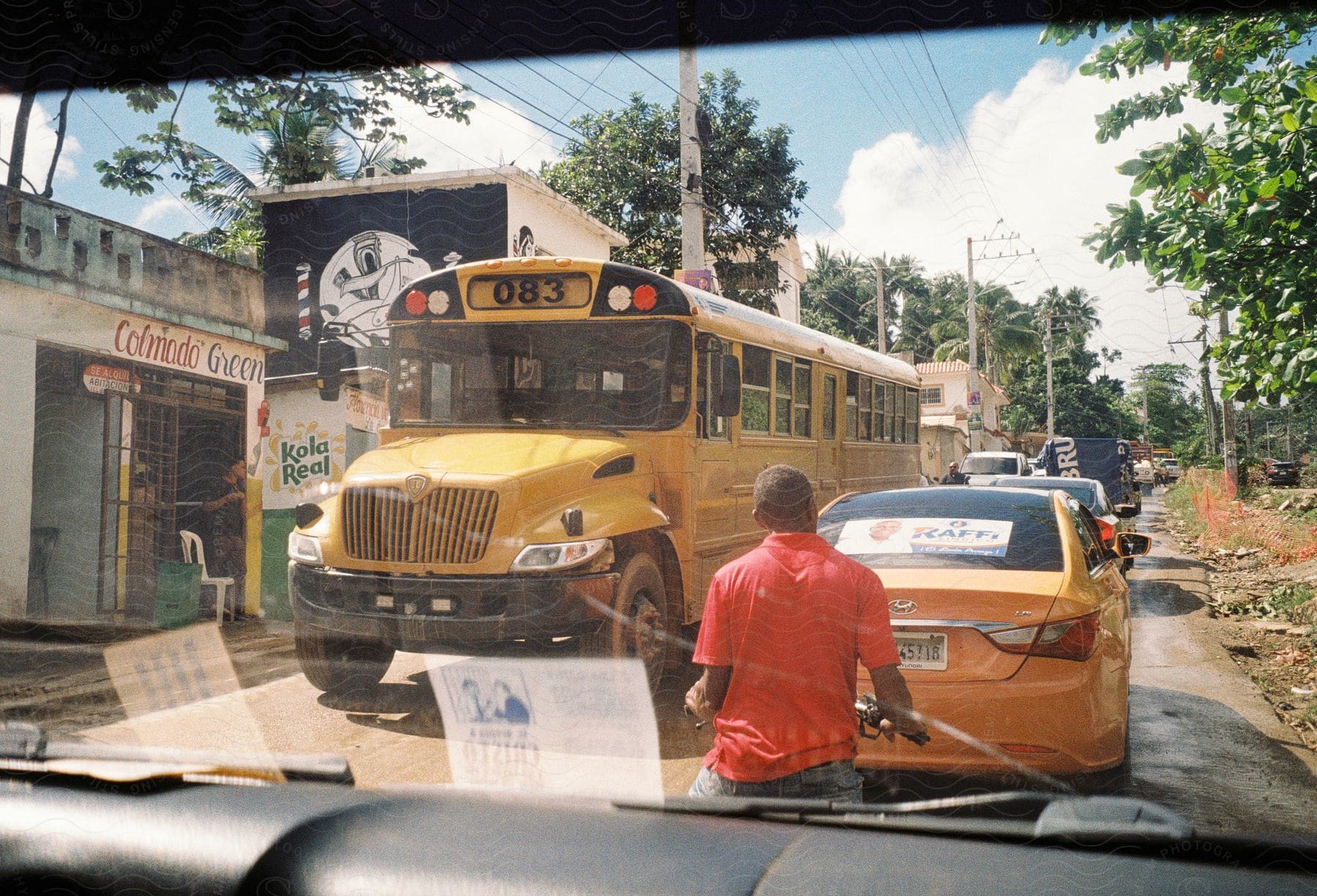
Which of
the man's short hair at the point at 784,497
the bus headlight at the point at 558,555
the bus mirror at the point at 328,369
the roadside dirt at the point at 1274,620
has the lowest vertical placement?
the roadside dirt at the point at 1274,620

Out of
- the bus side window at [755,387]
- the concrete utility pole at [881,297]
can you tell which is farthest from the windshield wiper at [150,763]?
the bus side window at [755,387]

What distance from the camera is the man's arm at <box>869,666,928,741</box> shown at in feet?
6.05

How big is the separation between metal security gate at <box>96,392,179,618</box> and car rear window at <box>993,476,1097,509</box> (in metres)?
6.79

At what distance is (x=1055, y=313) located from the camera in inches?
97.7

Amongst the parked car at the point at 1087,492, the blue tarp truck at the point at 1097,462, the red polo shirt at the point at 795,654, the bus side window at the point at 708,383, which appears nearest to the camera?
the red polo shirt at the point at 795,654

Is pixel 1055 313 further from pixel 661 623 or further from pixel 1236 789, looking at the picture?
pixel 661 623

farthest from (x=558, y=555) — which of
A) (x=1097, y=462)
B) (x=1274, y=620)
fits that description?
(x=1097, y=462)

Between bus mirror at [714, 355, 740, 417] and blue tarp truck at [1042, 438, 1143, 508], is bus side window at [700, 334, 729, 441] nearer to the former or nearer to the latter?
bus mirror at [714, 355, 740, 417]

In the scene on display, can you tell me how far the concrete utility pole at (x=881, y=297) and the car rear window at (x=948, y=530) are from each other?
0.56m

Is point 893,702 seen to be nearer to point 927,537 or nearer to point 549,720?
point 927,537

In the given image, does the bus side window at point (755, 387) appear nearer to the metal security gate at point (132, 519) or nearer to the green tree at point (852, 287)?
the green tree at point (852, 287)

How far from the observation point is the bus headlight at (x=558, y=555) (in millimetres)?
4004

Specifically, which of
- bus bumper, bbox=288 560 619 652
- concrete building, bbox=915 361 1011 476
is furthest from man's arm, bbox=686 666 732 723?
concrete building, bbox=915 361 1011 476

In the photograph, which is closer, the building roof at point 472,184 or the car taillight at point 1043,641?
the car taillight at point 1043,641
